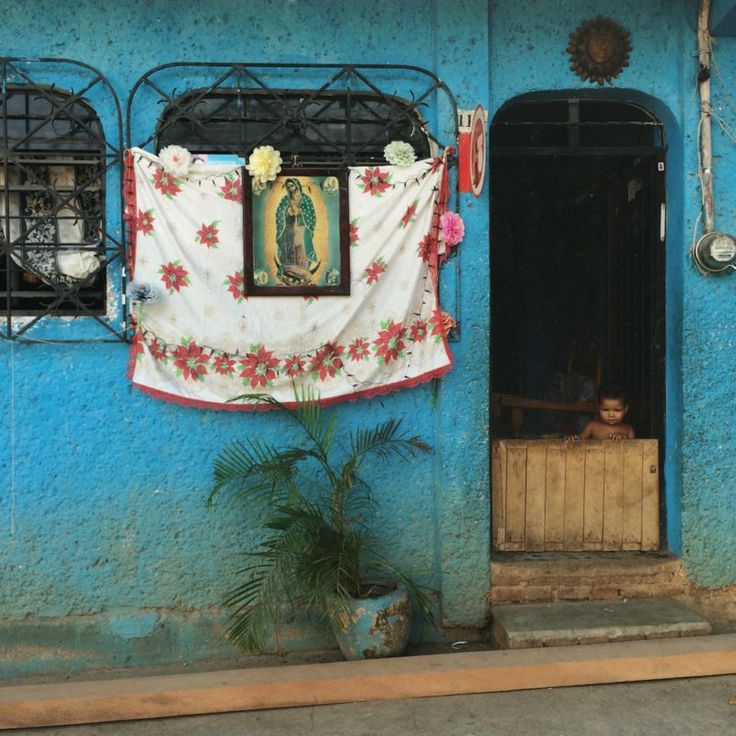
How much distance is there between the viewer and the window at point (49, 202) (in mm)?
4152

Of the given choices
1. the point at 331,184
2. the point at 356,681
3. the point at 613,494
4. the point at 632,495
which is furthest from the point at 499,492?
the point at 331,184

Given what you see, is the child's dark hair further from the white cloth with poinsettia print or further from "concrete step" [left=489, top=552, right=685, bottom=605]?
the white cloth with poinsettia print

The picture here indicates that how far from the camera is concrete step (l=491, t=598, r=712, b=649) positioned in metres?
4.05

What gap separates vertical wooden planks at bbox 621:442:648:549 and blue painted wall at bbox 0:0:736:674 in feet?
0.80

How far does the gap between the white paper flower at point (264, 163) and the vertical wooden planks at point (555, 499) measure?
7.31ft

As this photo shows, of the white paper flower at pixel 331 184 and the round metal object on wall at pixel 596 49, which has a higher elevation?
the round metal object on wall at pixel 596 49

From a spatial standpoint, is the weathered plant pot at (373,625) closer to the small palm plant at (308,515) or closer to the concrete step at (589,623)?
the small palm plant at (308,515)

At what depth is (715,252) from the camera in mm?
4328

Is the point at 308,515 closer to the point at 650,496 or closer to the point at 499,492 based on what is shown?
the point at 499,492

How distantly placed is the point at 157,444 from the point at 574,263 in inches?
189

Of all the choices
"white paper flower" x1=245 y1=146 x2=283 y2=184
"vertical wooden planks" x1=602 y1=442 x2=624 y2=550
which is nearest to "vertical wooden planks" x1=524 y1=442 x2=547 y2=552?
"vertical wooden planks" x1=602 y1=442 x2=624 y2=550

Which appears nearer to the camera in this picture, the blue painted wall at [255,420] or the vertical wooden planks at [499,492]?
the blue painted wall at [255,420]

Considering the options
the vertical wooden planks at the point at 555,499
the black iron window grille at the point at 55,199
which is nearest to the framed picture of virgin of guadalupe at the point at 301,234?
the black iron window grille at the point at 55,199

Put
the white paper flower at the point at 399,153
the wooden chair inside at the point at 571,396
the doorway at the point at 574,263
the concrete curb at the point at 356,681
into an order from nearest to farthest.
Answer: the concrete curb at the point at 356,681, the white paper flower at the point at 399,153, the doorway at the point at 574,263, the wooden chair inside at the point at 571,396
